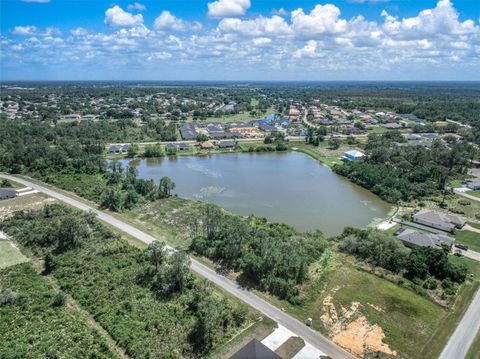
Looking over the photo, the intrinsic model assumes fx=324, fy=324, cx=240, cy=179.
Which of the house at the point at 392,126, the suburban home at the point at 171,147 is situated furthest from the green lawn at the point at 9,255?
the house at the point at 392,126

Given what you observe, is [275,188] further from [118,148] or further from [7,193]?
[118,148]

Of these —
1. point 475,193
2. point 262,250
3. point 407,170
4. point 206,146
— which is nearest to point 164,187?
point 262,250

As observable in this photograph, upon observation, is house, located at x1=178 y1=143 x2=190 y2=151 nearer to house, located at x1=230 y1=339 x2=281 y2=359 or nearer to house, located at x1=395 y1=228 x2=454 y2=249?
house, located at x1=395 y1=228 x2=454 y2=249

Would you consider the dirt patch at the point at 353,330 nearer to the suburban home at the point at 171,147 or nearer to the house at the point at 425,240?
the house at the point at 425,240

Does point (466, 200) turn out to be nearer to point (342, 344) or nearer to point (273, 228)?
point (273, 228)

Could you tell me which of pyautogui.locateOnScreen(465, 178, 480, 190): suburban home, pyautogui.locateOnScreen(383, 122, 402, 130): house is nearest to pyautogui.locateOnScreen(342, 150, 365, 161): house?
pyautogui.locateOnScreen(465, 178, 480, 190): suburban home
